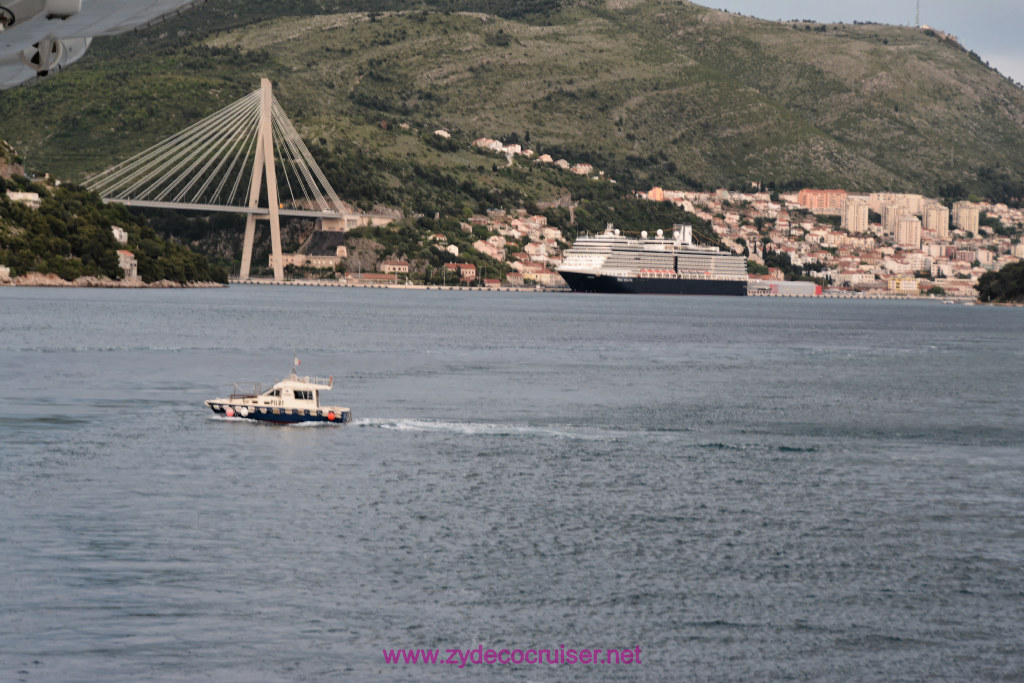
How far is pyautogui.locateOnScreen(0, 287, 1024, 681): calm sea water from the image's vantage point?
16875 mm

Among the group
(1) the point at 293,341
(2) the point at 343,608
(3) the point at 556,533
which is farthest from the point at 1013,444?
(1) the point at 293,341

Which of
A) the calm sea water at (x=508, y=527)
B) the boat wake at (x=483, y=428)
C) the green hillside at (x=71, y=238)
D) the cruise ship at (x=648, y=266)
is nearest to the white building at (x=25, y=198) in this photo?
the green hillside at (x=71, y=238)

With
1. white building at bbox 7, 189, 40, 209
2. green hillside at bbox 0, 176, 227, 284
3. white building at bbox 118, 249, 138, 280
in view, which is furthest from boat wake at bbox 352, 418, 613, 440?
white building at bbox 118, 249, 138, 280

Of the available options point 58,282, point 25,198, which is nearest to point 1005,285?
point 58,282

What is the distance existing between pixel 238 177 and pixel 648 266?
55.7m

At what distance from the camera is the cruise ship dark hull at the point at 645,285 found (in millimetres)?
185250

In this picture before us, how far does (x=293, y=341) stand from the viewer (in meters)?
64.8

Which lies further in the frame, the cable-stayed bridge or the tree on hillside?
the tree on hillside

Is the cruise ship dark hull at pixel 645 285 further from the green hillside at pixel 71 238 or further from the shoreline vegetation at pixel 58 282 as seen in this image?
the shoreline vegetation at pixel 58 282

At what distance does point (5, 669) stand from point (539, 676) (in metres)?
5.81

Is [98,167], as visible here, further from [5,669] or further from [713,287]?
[5,669]

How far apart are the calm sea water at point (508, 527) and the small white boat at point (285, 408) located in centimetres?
63

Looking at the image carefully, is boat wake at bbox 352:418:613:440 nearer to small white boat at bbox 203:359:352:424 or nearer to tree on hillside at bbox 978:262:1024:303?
small white boat at bbox 203:359:352:424

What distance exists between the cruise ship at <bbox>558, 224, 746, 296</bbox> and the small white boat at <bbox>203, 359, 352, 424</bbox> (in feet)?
481
